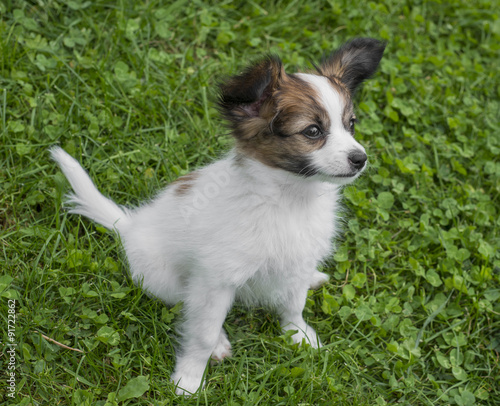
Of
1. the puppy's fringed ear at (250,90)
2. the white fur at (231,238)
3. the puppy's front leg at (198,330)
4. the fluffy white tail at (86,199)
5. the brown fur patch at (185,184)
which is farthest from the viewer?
the fluffy white tail at (86,199)

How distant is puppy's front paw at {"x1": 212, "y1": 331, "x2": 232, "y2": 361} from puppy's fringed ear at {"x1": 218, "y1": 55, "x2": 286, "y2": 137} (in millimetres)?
1335

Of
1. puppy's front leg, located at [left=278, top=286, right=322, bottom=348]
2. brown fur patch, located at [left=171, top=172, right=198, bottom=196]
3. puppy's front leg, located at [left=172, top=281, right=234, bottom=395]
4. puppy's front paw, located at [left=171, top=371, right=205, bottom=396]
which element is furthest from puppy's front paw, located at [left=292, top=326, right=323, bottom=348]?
brown fur patch, located at [left=171, top=172, right=198, bottom=196]

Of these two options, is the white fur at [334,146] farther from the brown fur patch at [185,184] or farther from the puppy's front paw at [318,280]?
the puppy's front paw at [318,280]

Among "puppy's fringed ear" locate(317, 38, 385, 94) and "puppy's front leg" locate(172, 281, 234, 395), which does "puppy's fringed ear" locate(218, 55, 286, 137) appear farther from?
"puppy's front leg" locate(172, 281, 234, 395)

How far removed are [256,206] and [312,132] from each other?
1.59 ft

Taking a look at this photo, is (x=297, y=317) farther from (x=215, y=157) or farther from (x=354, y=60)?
(x=354, y=60)

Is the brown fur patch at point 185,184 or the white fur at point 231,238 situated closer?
the white fur at point 231,238

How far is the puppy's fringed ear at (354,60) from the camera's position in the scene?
10.3 ft

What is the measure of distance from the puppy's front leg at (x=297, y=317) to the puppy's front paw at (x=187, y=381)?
0.65 m

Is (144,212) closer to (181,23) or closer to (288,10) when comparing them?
(181,23)

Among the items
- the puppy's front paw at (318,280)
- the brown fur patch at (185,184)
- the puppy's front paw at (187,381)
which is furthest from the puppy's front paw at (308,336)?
the brown fur patch at (185,184)

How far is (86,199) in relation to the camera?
3471 millimetres

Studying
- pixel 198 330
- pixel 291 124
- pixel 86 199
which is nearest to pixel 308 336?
pixel 198 330

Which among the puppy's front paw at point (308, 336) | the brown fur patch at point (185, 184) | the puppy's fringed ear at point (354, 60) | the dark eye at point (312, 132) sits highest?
the puppy's fringed ear at point (354, 60)
